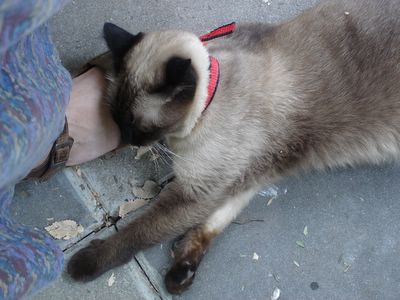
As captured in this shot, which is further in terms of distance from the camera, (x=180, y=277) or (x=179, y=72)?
(x=180, y=277)

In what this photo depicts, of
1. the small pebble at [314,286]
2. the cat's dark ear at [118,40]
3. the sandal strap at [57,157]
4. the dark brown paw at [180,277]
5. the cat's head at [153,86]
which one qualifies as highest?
the cat's dark ear at [118,40]

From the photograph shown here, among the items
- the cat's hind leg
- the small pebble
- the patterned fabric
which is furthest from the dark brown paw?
the patterned fabric

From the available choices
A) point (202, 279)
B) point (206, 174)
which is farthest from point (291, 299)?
point (206, 174)

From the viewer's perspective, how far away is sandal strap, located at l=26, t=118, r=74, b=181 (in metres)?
1.32

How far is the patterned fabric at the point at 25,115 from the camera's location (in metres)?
0.64

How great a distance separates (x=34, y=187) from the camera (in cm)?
151

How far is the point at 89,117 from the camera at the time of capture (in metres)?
1.43

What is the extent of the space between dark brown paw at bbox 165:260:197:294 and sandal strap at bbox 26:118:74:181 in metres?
0.44

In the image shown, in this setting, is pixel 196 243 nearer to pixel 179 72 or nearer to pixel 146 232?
pixel 146 232

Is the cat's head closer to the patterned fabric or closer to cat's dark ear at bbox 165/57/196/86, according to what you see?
cat's dark ear at bbox 165/57/196/86

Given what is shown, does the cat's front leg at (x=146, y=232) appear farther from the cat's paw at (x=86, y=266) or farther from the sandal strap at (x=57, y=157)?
the sandal strap at (x=57, y=157)

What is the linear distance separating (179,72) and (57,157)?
436 millimetres

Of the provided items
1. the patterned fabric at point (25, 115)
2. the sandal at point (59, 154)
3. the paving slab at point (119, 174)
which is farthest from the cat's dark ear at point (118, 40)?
the paving slab at point (119, 174)

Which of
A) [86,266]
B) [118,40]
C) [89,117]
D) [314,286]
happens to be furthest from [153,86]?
[314,286]
